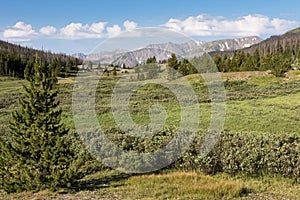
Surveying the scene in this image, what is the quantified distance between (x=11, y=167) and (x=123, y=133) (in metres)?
4.56

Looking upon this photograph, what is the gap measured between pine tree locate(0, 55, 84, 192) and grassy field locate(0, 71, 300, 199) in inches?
17.8

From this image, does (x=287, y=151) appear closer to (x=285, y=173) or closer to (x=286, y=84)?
(x=285, y=173)

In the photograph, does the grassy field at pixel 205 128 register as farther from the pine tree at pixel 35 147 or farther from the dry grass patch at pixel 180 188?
the pine tree at pixel 35 147

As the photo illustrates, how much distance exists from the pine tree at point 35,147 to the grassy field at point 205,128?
0.45 m

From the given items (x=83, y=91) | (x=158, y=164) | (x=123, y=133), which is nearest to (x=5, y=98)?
(x=83, y=91)

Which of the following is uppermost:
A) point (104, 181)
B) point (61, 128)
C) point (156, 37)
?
point (156, 37)

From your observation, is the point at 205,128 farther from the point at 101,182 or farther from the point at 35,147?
the point at 35,147

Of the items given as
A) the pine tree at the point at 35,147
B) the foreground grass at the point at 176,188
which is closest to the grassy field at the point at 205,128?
the foreground grass at the point at 176,188

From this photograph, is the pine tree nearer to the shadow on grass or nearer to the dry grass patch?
the shadow on grass

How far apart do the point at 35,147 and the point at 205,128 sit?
898 cm

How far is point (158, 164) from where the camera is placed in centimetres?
1180

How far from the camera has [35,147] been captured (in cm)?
988

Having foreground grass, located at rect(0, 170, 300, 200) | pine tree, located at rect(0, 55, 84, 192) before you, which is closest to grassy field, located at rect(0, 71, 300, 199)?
foreground grass, located at rect(0, 170, 300, 200)

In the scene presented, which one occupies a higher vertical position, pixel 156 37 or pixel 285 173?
pixel 156 37
